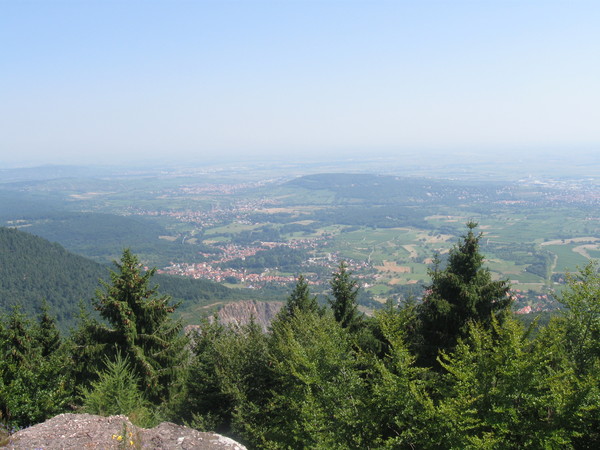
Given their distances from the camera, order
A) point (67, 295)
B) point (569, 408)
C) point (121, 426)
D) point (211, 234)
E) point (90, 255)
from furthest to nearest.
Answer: point (211, 234)
point (90, 255)
point (67, 295)
point (121, 426)
point (569, 408)

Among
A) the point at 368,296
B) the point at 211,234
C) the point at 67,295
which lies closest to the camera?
the point at 67,295

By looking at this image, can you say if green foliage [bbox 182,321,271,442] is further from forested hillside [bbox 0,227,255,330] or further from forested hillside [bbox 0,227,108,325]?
forested hillside [bbox 0,227,108,325]

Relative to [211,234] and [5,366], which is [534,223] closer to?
[211,234]

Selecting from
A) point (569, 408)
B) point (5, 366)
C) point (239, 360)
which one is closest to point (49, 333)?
point (5, 366)

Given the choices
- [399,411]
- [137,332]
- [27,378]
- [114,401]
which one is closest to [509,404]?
[399,411]

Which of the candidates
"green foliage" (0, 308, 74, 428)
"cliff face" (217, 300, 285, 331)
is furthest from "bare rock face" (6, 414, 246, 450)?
"cliff face" (217, 300, 285, 331)

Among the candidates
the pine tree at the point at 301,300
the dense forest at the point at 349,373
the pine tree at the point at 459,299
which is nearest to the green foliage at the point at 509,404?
the dense forest at the point at 349,373
